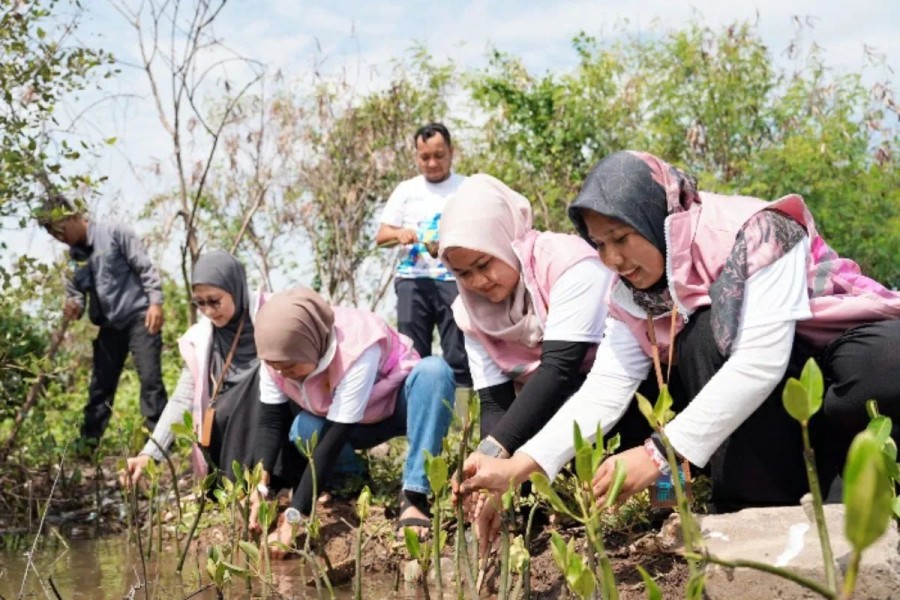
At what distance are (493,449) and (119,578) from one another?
157 cm

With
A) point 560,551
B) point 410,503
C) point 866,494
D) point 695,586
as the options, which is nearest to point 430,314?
point 410,503

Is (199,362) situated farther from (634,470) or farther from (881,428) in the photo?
(881,428)

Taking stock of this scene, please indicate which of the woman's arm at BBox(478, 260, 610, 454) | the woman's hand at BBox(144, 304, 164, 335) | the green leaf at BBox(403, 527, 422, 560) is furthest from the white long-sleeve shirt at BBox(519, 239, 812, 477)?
the woman's hand at BBox(144, 304, 164, 335)

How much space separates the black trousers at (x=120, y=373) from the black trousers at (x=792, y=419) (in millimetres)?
4205

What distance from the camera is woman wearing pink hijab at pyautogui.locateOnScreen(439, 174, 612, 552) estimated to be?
331cm

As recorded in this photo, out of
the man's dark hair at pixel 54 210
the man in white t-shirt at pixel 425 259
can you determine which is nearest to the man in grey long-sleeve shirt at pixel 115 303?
the man's dark hair at pixel 54 210

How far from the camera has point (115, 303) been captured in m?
6.32

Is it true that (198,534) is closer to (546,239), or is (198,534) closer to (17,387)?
(17,387)

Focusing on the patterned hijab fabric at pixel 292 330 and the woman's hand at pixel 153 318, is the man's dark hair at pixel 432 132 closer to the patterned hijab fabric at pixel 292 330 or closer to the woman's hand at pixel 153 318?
the patterned hijab fabric at pixel 292 330

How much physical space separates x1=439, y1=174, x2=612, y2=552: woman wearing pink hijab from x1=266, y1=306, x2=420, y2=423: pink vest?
21.2 inches

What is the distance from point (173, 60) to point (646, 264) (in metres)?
5.03

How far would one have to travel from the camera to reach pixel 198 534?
169 inches

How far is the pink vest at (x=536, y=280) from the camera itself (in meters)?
3.47

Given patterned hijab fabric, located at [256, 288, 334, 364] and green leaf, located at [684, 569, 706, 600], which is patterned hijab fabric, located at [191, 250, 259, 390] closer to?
patterned hijab fabric, located at [256, 288, 334, 364]
